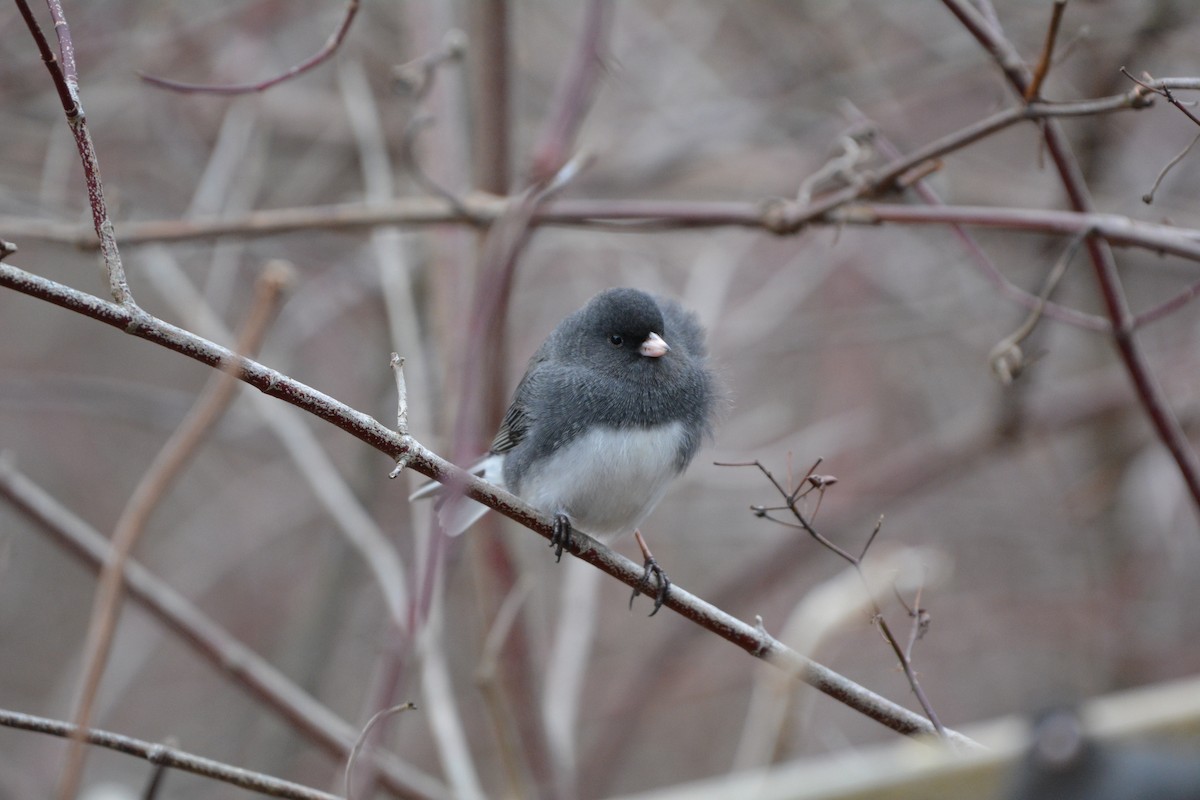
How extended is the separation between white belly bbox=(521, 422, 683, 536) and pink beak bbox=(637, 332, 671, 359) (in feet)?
0.47

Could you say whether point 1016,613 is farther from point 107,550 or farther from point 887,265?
point 107,550

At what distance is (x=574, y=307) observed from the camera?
431 centimetres

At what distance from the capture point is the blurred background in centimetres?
311

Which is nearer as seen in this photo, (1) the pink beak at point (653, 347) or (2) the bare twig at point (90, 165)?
(2) the bare twig at point (90, 165)

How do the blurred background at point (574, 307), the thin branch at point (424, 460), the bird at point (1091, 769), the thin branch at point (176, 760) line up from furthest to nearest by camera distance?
the blurred background at point (574, 307)
the thin branch at point (176, 760)
the thin branch at point (424, 460)
the bird at point (1091, 769)

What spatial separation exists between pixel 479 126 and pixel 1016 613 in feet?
9.24

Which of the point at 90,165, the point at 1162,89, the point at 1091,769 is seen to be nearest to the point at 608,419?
the point at 1162,89

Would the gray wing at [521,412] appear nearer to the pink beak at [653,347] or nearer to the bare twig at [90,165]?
the pink beak at [653,347]

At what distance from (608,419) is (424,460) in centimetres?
93

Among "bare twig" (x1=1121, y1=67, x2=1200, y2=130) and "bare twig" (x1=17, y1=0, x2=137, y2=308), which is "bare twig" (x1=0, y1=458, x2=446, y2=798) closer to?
"bare twig" (x1=17, y1=0, x2=137, y2=308)

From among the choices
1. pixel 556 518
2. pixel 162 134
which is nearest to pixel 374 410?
pixel 162 134

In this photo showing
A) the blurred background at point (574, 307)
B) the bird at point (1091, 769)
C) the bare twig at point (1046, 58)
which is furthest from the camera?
the blurred background at point (574, 307)

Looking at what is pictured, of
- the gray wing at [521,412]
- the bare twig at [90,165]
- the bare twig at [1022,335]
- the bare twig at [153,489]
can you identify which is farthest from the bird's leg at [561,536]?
the bare twig at [90,165]

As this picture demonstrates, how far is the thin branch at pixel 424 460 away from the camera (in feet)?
3.37
